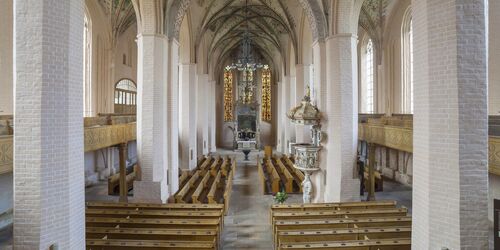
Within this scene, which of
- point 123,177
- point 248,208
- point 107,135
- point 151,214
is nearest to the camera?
point 151,214

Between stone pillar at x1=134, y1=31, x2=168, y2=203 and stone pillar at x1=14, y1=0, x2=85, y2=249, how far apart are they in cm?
628

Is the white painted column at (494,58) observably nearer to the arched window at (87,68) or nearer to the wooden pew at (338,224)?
the wooden pew at (338,224)

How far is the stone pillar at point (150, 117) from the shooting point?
12.2 meters

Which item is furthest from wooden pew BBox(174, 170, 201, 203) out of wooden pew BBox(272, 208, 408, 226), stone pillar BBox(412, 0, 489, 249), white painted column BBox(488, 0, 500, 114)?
white painted column BBox(488, 0, 500, 114)

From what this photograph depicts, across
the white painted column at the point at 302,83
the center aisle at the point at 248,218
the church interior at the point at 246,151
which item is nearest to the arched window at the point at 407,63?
the church interior at the point at 246,151

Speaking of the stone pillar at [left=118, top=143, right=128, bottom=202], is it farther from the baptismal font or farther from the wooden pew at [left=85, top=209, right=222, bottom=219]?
the baptismal font

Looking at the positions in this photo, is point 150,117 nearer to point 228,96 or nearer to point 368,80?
point 368,80

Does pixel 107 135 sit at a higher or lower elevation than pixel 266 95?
lower

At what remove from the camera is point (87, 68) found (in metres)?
18.2

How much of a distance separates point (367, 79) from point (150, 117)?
53.4ft

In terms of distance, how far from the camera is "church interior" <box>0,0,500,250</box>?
5.61 metres

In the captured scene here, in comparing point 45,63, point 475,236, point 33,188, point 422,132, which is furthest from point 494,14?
point 33,188

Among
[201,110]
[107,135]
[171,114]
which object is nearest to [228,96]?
[201,110]

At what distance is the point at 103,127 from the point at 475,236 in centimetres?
1282
